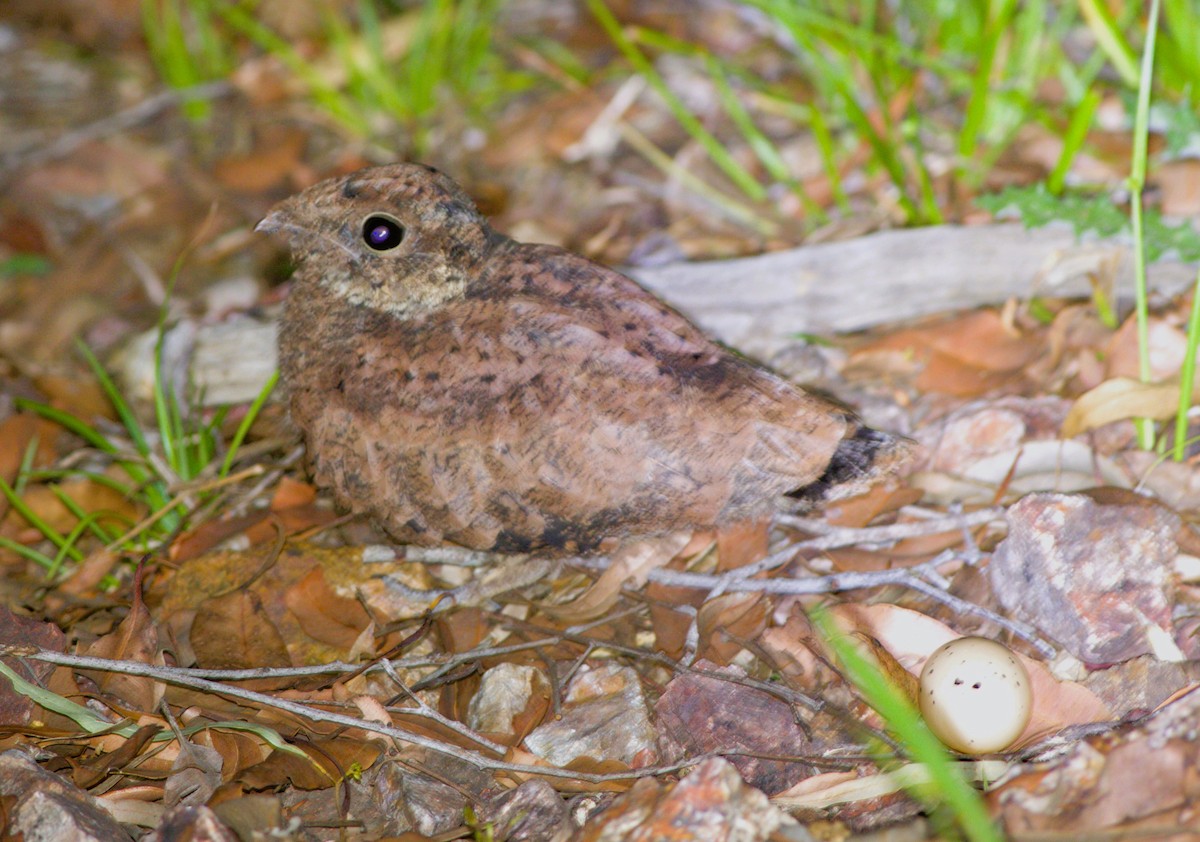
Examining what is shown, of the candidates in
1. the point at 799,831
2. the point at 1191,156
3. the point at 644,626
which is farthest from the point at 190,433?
the point at 1191,156

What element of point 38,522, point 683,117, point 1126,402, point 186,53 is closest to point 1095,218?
point 1126,402

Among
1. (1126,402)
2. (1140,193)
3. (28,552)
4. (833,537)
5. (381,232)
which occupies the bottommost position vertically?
(28,552)

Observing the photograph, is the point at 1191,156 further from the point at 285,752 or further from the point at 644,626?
the point at 285,752

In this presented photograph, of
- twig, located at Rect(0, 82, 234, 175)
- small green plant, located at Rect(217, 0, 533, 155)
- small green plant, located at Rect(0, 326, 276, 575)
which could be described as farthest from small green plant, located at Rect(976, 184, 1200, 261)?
twig, located at Rect(0, 82, 234, 175)

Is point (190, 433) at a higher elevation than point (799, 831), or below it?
higher

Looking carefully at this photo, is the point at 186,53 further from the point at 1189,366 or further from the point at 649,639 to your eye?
the point at 1189,366

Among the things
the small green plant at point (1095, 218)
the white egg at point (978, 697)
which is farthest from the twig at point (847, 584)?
the small green plant at point (1095, 218)
